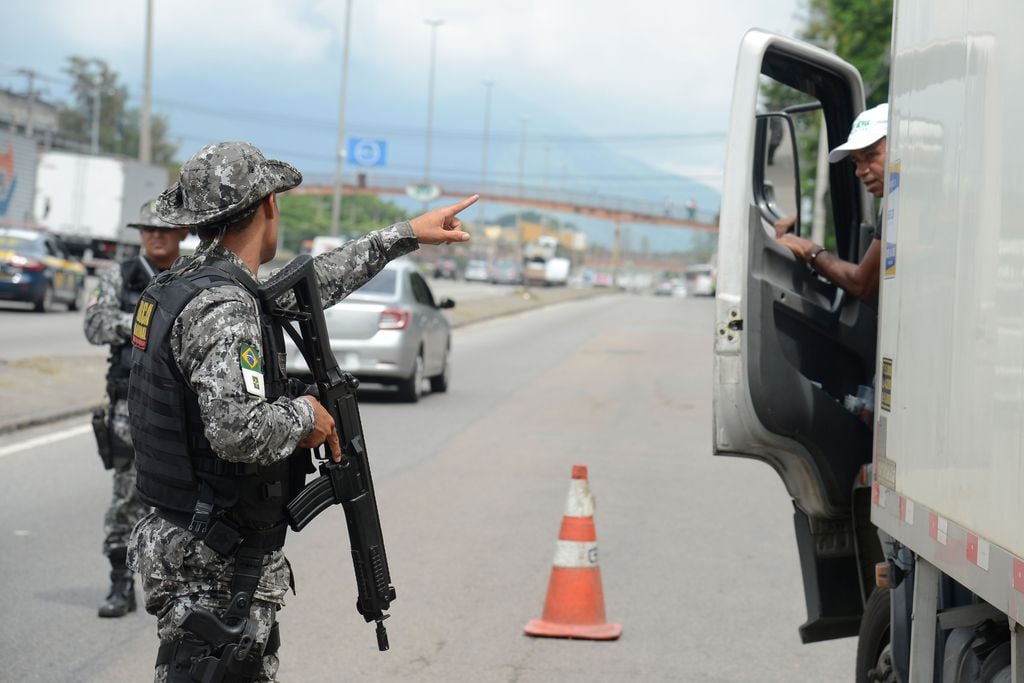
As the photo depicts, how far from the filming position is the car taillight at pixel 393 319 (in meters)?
16.6

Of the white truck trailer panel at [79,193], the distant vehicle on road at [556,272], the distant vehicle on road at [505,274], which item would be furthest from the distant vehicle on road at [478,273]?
the white truck trailer panel at [79,193]

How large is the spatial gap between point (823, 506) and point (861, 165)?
121cm

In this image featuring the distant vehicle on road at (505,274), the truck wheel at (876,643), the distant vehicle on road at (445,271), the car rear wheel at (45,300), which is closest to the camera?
the truck wheel at (876,643)

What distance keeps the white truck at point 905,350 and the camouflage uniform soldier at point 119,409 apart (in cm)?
281

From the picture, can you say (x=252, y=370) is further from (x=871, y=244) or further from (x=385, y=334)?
(x=385, y=334)

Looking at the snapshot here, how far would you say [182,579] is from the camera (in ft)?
11.9

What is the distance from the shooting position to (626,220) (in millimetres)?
118312

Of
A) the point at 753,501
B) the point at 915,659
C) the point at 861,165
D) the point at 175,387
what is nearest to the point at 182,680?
the point at 175,387

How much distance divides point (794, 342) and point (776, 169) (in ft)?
2.08

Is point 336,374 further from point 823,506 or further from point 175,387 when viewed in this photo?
point 823,506

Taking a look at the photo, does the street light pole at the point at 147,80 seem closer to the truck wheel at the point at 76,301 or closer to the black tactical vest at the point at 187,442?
the truck wheel at the point at 76,301

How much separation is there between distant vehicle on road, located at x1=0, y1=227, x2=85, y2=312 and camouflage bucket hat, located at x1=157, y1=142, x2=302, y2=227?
25.4 m

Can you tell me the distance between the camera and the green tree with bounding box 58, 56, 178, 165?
12025 centimetres

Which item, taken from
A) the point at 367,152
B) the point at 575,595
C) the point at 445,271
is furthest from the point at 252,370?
the point at 445,271
